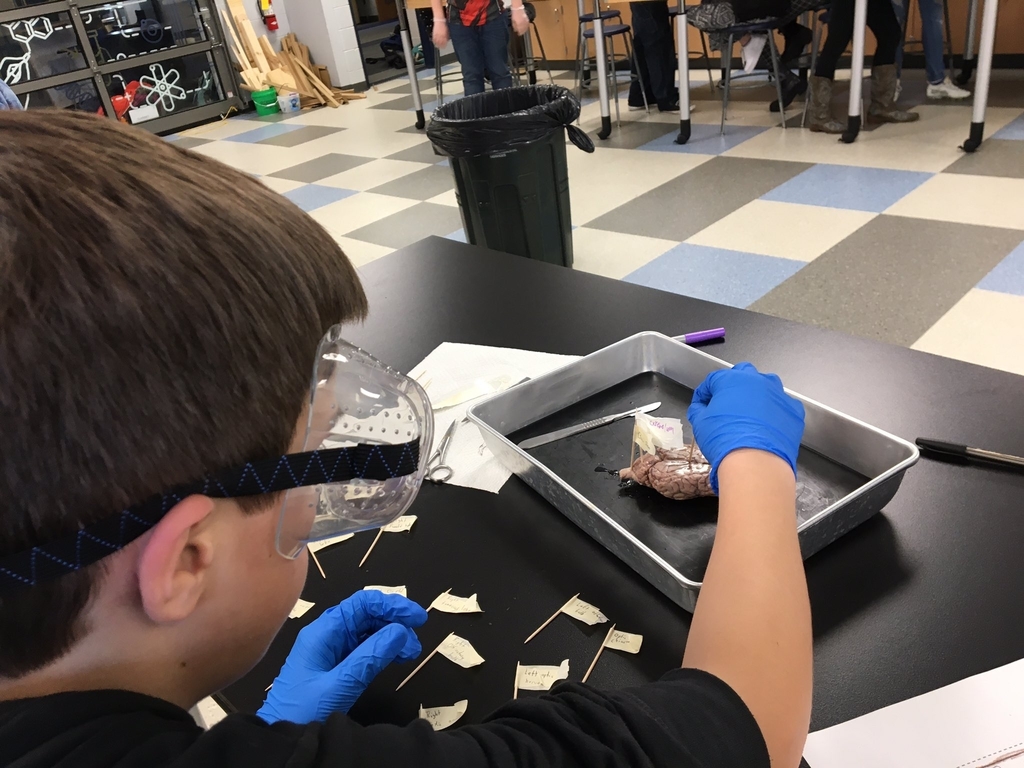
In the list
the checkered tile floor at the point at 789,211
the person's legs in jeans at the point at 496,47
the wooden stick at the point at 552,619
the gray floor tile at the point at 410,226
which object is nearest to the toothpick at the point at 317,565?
the wooden stick at the point at 552,619

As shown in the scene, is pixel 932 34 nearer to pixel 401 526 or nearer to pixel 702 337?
pixel 702 337

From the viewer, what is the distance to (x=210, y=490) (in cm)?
49

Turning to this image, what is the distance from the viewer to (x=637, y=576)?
71 cm

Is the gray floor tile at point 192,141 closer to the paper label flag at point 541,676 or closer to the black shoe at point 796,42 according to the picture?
the black shoe at point 796,42

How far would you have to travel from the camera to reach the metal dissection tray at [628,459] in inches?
26.9

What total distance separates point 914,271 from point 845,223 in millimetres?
466

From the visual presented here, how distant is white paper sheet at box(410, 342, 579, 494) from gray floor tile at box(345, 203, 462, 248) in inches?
87.0

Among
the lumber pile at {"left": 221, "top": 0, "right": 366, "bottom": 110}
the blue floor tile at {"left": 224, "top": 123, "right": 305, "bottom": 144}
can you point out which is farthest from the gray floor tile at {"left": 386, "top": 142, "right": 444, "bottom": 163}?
the lumber pile at {"left": 221, "top": 0, "right": 366, "bottom": 110}

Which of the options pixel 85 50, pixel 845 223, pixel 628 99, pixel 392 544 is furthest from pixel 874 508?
pixel 85 50

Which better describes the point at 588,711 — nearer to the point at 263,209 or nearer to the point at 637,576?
the point at 637,576

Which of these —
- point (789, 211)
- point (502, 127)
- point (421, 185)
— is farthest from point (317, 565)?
point (421, 185)

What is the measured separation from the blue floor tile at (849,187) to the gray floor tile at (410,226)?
136 cm

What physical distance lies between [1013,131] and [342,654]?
3.74 m

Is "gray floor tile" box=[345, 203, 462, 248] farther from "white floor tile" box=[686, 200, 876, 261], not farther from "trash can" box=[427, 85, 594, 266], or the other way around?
"white floor tile" box=[686, 200, 876, 261]
